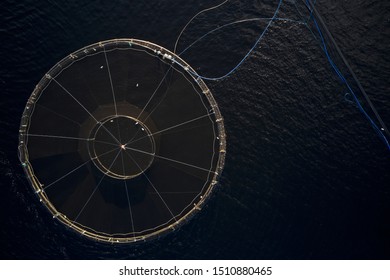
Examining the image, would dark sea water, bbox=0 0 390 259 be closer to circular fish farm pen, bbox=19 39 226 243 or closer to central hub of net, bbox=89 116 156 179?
circular fish farm pen, bbox=19 39 226 243

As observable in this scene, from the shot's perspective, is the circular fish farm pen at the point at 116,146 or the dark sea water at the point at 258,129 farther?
the dark sea water at the point at 258,129

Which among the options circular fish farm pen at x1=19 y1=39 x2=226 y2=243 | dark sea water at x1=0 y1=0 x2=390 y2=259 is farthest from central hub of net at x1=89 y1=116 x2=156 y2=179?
dark sea water at x1=0 y1=0 x2=390 y2=259

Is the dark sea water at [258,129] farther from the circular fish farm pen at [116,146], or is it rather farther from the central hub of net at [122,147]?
the central hub of net at [122,147]

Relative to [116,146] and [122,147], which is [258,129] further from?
[116,146]

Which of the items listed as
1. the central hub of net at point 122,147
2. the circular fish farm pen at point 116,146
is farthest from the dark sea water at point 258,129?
the central hub of net at point 122,147

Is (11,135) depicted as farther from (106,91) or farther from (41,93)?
(106,91)

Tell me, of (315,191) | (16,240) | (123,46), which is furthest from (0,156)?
(315,191)
